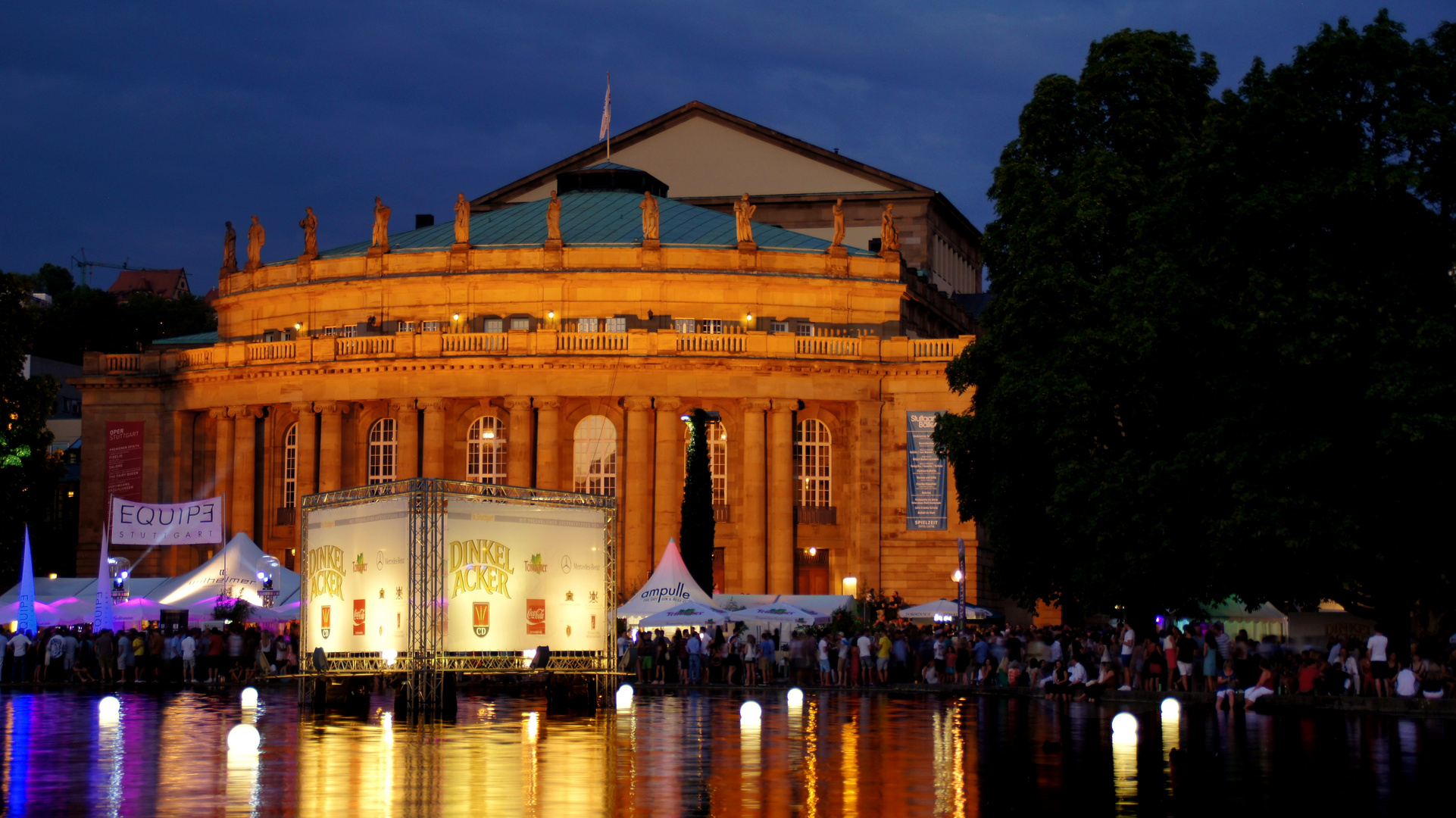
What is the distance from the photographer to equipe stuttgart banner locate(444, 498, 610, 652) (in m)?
32.7

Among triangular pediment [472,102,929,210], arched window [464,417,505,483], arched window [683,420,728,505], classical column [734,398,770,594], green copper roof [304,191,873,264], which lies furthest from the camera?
triangular pediment [472,102,929,210]

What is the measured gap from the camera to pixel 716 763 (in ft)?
71.3

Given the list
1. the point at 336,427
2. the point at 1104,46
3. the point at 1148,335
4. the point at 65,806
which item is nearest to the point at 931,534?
the point at 336,427

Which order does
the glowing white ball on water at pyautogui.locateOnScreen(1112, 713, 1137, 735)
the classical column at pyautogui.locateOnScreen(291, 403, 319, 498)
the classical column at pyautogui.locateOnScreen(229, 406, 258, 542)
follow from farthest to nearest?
the classical column at pyautogui.locateOnScreen(229, 406, 258, 542)
the classical column at pyautogui.locateOnScreen(291, 403, 319, 498)
the glowing white ball on water at pyautogui.locateOnScreen(1112, 713, 1137, 735)

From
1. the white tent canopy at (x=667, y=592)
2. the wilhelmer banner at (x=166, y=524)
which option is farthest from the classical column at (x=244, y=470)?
the white tent canopy at (x=667, y=592)

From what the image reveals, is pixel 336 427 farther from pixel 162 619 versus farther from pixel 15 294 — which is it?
pixel 162 619

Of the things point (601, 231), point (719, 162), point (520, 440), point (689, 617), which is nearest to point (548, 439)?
point (520, 440)

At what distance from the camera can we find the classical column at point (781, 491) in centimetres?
7238

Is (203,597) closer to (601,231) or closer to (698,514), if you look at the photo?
(698,514)

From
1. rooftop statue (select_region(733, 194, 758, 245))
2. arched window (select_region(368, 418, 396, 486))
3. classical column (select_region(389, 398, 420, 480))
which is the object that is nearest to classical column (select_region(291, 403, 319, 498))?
arched window (select_region(368, 418, 396, 486))

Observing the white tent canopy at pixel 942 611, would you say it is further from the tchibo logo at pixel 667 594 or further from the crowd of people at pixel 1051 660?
the tchibo logo at pixel 667 594

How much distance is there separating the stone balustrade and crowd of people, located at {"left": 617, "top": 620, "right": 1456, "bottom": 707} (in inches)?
644

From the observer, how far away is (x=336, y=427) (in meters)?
75.0

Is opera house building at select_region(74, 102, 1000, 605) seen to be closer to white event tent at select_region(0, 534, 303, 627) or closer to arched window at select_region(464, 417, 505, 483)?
arched window at select_region(464, 417, 505, 483)
